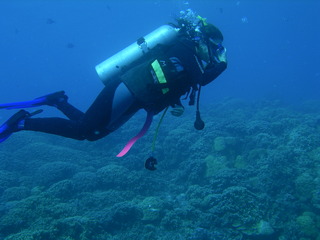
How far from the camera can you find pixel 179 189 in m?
9.03

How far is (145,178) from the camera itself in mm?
9164

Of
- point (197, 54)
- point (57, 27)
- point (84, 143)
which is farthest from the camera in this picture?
point (57, 27)

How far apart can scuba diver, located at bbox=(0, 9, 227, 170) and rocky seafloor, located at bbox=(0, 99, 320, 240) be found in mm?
3247

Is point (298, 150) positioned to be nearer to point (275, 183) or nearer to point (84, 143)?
point (275, 183)

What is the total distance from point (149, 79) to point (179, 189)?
21.7 feet

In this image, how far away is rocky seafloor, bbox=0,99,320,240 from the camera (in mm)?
6387

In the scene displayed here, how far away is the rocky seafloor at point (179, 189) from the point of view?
6.39m

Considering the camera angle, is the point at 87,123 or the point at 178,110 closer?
the point at 87,123

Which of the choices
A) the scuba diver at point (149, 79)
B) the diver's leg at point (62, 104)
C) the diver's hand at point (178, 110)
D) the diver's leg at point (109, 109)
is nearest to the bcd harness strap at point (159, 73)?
the scuba diver at point (149, 79)

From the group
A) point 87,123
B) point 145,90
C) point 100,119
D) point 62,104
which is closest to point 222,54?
point 145,90

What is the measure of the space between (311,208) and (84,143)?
1145 centimetres

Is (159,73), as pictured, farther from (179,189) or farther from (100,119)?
(179,189)

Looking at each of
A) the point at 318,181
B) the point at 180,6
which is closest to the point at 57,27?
the point at 180,6

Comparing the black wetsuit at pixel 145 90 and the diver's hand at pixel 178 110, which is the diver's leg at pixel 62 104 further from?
the diver's hand at pixel 178 110
